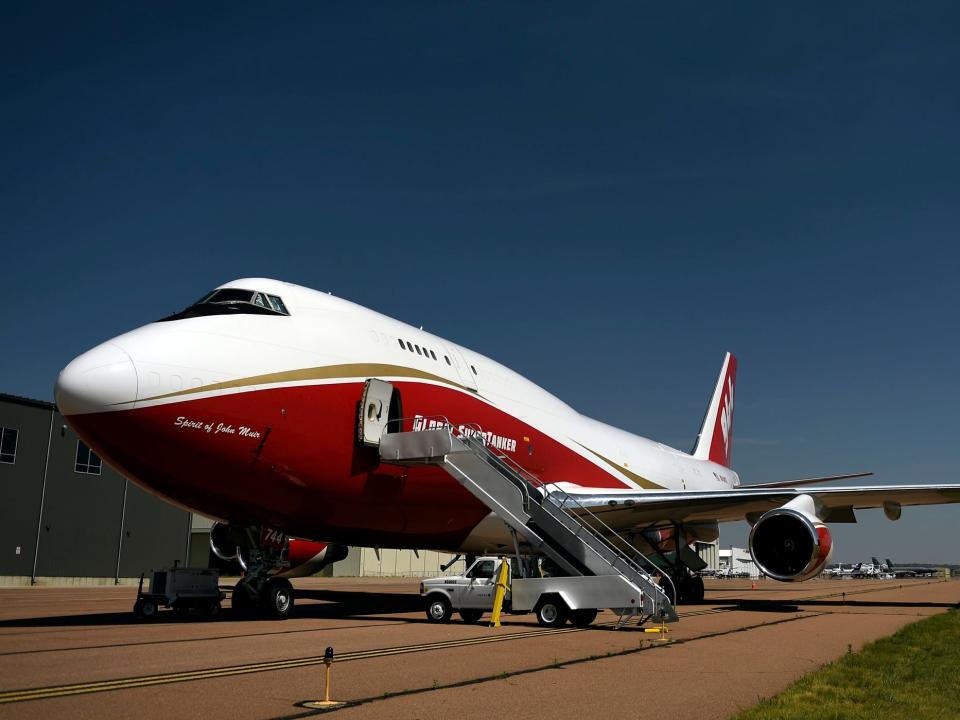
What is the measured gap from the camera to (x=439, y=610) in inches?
623

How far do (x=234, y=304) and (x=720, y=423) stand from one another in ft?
87.2

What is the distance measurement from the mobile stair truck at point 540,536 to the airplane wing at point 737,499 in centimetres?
388

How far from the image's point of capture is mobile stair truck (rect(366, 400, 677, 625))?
14305 mm

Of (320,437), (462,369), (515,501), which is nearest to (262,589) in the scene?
(320,437)

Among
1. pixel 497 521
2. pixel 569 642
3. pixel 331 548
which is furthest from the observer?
pixel 331 548

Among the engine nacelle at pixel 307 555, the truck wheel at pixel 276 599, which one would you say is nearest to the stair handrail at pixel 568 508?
the truck wheel at pixel 276 599

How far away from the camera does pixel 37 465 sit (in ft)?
121

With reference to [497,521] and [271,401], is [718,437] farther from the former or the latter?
[271,401]

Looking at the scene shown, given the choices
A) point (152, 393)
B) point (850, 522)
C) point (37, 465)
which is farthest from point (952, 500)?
point (37, 465)

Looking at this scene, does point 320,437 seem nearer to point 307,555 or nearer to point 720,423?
point 307,555

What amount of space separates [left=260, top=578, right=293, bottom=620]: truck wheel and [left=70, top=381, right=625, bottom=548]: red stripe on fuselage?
40.2 inches

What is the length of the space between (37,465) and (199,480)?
27611mm

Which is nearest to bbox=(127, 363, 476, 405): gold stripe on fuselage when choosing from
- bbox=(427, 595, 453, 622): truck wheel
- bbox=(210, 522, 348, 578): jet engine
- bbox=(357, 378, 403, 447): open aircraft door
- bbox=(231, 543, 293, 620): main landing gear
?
bbox=(357, 378, 403, 447): open aircraft door

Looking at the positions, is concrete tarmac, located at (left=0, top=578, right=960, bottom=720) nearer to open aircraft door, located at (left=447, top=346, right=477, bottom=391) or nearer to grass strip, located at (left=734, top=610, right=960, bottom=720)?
grass strip, located at (left=734, top=610, right=960, bottom=720)
